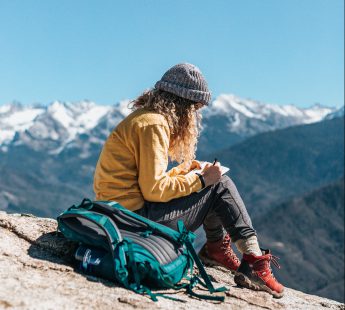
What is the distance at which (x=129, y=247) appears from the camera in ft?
19.4

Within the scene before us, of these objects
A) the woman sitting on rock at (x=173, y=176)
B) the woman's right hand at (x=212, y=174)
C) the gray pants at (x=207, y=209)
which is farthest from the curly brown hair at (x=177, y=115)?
the gray pants at (x=207, y=209)

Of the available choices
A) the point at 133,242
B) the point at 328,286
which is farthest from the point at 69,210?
the point at 328,286

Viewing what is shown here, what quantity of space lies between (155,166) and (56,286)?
1695 mm

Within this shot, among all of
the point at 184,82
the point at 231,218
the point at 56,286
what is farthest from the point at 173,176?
→ the point at 56,286

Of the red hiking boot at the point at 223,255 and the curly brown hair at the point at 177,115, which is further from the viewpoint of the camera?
the red hiking boot at the point at 223,255

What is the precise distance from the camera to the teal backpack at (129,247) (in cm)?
589

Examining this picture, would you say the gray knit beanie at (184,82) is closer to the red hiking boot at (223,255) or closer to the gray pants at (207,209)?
the gray pants at (207,209)

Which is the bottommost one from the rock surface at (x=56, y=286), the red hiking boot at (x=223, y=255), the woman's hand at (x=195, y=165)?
the rock surface at (x=56, y=286)

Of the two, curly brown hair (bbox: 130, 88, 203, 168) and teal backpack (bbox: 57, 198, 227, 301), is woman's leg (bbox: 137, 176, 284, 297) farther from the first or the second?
curly brown hair (bbox: 130, 88, 203, 168)

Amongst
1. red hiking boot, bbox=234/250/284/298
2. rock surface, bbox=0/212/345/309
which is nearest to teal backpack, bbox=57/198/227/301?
rock surface, bbox=0/212/345/309

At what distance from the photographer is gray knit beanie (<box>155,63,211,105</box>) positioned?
6.76 meters

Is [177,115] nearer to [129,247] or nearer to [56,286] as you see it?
[129,247]

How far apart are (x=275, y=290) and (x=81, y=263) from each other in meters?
2.67

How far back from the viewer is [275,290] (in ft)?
24.1
